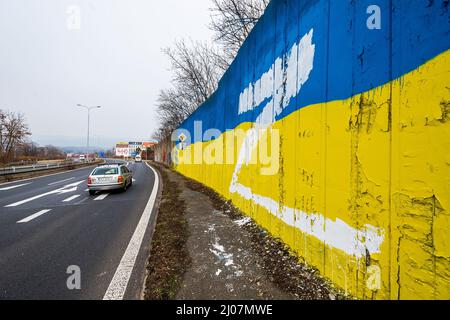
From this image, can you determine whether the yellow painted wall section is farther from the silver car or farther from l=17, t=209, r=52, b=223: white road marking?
the silver car

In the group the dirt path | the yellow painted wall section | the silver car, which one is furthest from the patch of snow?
the silver car

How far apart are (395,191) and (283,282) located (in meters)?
1.71

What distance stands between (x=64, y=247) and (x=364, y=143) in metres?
5.36

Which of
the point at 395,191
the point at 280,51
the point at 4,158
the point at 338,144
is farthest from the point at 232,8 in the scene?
the point at 4,158

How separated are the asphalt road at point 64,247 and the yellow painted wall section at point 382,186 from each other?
2.47 m

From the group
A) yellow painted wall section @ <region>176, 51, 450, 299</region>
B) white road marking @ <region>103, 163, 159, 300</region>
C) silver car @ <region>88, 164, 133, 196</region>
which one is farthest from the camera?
silver car @ <region>88, 164, 133, 196</region>

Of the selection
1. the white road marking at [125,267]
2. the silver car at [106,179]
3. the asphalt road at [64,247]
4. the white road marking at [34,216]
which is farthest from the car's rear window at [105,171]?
the white road marking at [125,267]

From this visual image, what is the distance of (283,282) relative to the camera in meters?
3.06

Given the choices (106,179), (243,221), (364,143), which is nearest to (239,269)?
(364,143)

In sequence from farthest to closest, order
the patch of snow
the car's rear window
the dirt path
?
the car's rear window, the patch of snow, the dirt path

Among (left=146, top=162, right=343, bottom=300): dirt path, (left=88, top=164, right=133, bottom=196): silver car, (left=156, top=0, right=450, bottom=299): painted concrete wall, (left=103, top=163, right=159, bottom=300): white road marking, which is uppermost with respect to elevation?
(left=156, top=0, right=450, bottom=299): painted concrete wall

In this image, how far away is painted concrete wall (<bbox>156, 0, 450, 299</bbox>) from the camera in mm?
1897

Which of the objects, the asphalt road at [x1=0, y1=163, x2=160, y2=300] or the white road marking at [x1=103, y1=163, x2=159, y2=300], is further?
the asphalt road at [x1=0, y1=163, x2=160, y2=300]
